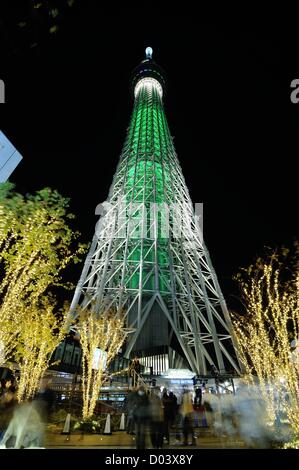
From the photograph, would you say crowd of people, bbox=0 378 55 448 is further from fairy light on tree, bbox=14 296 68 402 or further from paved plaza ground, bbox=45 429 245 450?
fairy light on tree, bbox=14 296 68 402

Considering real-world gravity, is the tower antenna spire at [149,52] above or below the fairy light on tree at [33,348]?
above

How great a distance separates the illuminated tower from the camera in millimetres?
24906

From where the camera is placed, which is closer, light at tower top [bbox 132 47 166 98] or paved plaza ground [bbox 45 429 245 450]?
paved plaza ground [bbox 45 429 245 450]

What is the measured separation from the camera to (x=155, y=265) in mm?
27938

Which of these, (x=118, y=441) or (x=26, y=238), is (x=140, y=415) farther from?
(x=26, y=238)

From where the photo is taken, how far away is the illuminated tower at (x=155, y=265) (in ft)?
81.7

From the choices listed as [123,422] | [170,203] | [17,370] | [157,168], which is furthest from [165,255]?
[123,422]

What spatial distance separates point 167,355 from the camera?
79.4 ft

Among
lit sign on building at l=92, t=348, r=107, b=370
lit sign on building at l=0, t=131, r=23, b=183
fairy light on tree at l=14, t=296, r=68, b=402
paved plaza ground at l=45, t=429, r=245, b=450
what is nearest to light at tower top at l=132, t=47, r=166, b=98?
lit sign on building at l=0, t=131, r=23, b=183

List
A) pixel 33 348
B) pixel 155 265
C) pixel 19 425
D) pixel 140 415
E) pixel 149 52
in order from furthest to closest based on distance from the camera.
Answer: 1. pixel 149 52
2. pixel 155 265
3. pixel 33 348
4. pixel 19 425
5. pixel 140 415

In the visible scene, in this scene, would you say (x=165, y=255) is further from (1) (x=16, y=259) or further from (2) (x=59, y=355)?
(1) (x=16, y=259)

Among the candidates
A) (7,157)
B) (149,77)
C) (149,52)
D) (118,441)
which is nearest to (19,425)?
(118,441)

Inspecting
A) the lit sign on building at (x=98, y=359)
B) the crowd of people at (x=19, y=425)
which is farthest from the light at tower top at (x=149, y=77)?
the crowd of people at (x=19, y=425)

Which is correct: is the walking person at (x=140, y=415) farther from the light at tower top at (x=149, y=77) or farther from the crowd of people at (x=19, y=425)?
the light at tower top at (x=149, y=77)
